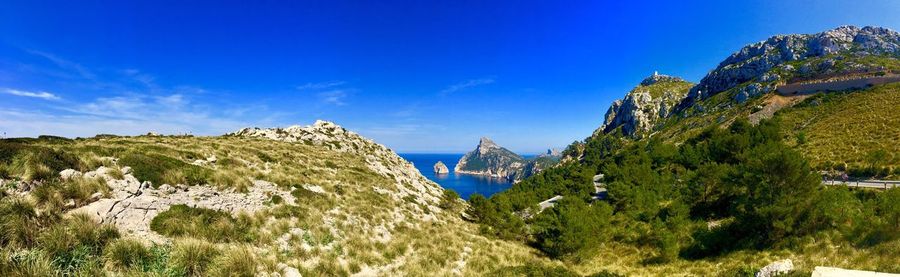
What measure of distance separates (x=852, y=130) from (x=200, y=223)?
95273 millimetres

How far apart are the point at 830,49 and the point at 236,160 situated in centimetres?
25510

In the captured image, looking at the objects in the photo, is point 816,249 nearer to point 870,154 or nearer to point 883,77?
point 870,154

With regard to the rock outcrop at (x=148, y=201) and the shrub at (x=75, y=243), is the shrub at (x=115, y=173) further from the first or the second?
the shrub at (x=75, y=243)

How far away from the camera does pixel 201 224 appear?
13508 mm

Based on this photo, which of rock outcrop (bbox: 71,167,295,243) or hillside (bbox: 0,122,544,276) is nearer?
hillside (bbox: 0,122,544,276)

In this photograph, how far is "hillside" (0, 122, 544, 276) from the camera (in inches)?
350

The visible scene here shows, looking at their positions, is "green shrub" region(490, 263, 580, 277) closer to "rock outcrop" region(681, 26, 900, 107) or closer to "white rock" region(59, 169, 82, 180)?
"white rock" region(59, 169, 82, 180)

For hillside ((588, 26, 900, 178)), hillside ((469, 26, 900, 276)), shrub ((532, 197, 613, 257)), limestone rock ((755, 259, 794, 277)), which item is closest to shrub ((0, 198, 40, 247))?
hillside ((469, 26, 900, 276))

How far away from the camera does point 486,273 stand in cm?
1820

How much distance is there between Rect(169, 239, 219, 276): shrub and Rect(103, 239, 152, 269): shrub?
0.66 meters

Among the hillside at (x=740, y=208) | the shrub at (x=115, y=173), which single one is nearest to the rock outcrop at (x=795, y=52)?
the hillside at (x=740, y=208)

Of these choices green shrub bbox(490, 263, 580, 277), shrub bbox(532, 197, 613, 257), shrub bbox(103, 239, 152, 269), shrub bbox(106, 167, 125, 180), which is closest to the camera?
shrub bbox(103, 239, 152, 269)

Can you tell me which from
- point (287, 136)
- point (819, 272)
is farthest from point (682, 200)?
point (287, 136)

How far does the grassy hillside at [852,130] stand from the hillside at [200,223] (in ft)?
169
